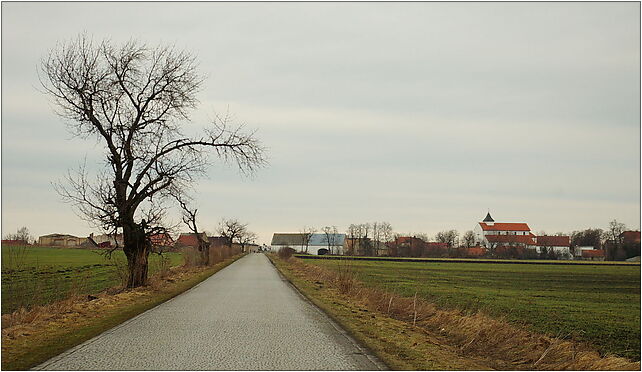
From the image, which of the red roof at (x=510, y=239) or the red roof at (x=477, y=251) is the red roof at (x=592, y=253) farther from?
the red roof at (x=477, y=251)

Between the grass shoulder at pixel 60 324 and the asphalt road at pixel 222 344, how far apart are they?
15.2 inches

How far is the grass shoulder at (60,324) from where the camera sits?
33.6 ft

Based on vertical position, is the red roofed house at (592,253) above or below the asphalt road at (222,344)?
above

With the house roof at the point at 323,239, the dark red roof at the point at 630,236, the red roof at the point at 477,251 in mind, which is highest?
the house roof at the point at 323,239

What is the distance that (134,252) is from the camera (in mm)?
25578

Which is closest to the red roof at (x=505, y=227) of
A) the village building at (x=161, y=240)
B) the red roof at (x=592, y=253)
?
the red roof at (x=592, y=253)

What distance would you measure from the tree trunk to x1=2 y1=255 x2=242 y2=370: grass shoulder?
10.6 feet

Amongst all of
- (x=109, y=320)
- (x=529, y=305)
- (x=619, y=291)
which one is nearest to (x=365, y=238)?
(x=619, y=291)

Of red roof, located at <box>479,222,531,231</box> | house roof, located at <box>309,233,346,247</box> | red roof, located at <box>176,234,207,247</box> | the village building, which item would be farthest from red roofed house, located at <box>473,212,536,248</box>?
the village building

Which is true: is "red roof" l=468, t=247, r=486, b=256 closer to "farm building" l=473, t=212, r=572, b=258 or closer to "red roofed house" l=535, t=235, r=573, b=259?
"farm building" l=473, t=212, r=572, b=258

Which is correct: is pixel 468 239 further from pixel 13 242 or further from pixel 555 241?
pixel 13 242

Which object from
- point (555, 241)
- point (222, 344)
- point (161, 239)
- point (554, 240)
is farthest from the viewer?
point (554, 240)

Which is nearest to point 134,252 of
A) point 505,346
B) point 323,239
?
point 505,346

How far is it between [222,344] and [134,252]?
15.8 meters
